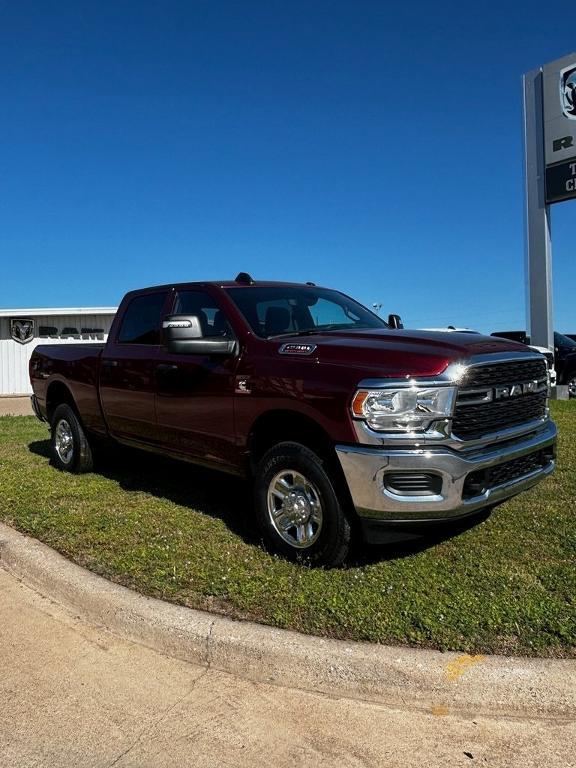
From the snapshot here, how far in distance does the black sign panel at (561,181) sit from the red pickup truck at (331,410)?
30.3 feet

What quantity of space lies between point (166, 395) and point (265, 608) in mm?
2308

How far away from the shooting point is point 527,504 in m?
5.29

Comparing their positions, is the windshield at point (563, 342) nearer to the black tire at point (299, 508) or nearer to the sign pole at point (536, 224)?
the sign pole at point (536, 224)

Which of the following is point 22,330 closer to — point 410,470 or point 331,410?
point 331,410

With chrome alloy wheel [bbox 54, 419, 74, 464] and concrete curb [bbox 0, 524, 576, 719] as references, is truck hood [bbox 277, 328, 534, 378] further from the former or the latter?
chrome alloy wheel [bbox 54, 419, 74, 464]

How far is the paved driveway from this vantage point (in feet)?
8.20

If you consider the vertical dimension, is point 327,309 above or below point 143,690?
above

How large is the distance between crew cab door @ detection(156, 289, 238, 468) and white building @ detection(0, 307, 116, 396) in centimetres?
1679

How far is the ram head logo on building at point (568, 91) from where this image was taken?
1304 centimetres

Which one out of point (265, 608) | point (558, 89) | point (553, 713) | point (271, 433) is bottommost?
point (553, 713)

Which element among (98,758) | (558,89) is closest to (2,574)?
(98,758)

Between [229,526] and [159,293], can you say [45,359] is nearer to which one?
[159,293]

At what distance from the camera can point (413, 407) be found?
362cm

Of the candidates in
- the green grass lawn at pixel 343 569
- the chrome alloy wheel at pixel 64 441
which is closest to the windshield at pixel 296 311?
the green grass lawn at pixel 343 569
